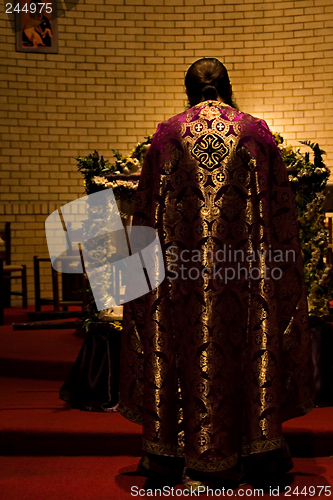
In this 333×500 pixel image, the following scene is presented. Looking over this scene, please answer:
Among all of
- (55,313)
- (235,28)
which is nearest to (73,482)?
(55,313)

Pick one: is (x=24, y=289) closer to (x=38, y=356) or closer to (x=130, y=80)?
(x=130, y=80)

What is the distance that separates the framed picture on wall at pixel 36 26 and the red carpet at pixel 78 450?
5.74 metres

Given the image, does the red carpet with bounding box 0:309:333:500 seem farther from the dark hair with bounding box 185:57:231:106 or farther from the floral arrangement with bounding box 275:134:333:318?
the dark hair with bounding box 185:57:231:106

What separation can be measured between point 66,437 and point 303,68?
21.8 feet

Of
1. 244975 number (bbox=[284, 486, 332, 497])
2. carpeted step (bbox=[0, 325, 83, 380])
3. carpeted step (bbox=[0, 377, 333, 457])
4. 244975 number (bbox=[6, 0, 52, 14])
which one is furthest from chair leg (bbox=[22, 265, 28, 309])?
244975 number (bbox=[284, 486, 332, 497])

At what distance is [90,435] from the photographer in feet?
9.29

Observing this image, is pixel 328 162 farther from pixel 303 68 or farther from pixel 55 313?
pixel 55 313

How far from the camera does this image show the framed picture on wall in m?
7.89

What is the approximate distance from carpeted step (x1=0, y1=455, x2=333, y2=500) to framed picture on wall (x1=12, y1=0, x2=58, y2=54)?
648 centimetres

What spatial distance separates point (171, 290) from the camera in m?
2.22

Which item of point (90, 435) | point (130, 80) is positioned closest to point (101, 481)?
point (90, 435)

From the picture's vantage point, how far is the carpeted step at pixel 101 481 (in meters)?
2.25

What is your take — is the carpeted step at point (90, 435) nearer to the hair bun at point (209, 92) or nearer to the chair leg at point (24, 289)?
the hair bun at point (209, 92)

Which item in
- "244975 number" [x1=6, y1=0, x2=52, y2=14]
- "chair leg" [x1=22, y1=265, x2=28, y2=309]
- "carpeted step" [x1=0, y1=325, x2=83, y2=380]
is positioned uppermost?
"244975 number" [x1=6, y1=0, x2=52, y2=14]
